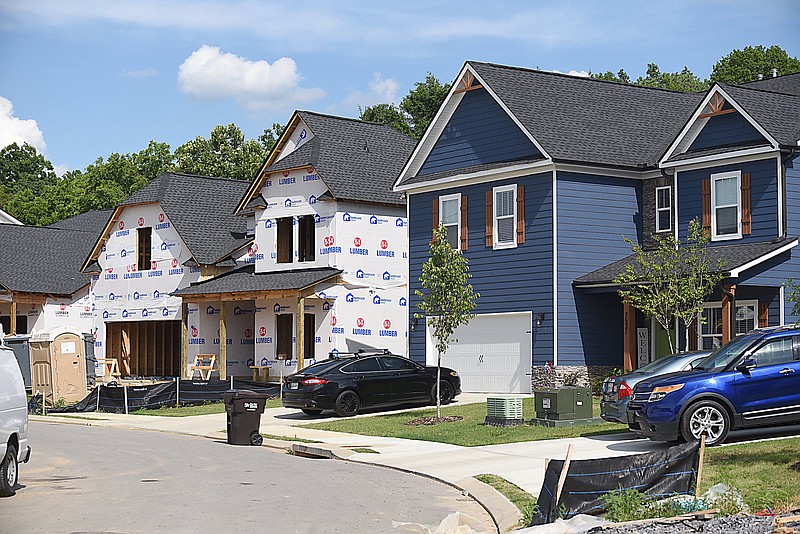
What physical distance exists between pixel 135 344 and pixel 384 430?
25.0m

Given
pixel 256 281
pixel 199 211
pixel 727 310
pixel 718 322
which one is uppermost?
pixel 199 211

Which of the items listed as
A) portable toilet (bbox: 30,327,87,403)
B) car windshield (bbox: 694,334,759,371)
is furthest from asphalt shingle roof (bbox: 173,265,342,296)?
car windshield (bbox: 694,334,759,371)

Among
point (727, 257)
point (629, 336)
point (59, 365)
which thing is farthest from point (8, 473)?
point (59, 365)

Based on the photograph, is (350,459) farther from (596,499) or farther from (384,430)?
(596,499)

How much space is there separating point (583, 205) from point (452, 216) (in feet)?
14.8

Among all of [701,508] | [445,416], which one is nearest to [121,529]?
[701,508]

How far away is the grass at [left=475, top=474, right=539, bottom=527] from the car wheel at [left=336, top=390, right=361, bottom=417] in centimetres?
1159

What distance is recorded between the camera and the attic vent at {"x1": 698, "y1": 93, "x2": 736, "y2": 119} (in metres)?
29.1

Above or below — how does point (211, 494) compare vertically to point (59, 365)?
below

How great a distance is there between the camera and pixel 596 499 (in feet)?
39.2

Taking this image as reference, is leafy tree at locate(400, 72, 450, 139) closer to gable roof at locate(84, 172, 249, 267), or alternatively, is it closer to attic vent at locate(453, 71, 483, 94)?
gable roof at locate(84, 172, 249, 267)

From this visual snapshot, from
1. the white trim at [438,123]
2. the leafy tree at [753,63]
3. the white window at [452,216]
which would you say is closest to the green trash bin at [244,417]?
the white window at [452,216]

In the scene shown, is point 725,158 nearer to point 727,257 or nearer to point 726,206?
point 726,206

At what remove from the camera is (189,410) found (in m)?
32.0
